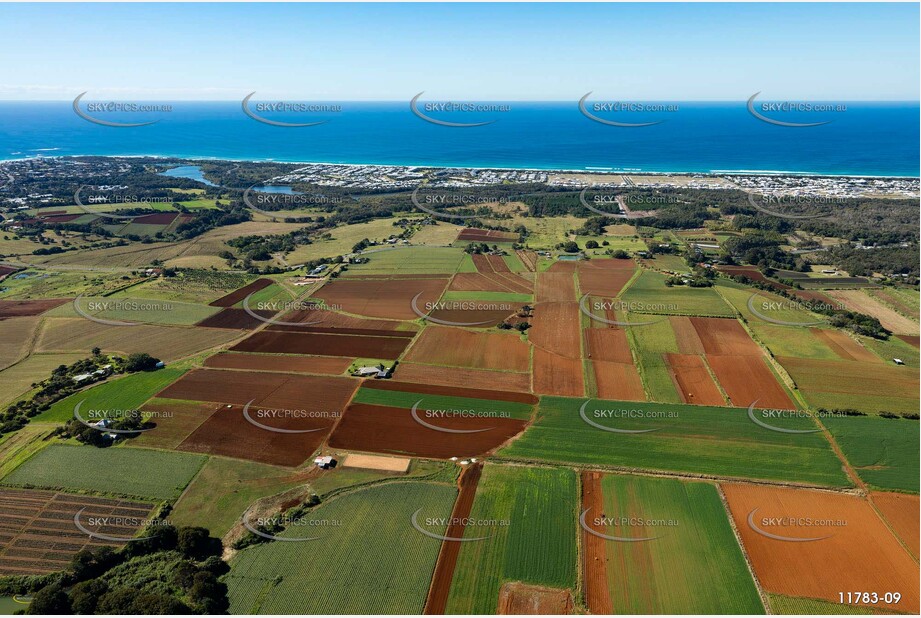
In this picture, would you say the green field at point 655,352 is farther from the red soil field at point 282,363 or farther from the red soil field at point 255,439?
the red soil field at point 282,363

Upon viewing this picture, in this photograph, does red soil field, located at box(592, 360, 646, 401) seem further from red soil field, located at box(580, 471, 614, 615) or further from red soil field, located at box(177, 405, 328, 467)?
red soil field, located at box(177, 405, 328, 467)

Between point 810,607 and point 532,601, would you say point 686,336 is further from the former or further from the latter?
point 532,601

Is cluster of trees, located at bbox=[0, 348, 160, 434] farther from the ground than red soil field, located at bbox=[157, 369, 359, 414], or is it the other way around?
cluster of trees, located at bbox=[0, 348, 160, 434]

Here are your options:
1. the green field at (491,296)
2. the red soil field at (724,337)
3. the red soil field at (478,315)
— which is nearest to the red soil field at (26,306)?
the red soil field at (478,315)

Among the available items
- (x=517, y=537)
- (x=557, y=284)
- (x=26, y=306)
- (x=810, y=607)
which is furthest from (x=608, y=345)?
(x=26, y=306)

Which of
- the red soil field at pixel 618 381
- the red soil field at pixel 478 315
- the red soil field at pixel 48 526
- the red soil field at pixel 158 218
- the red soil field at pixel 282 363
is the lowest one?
the red soil field at pixel 48 526

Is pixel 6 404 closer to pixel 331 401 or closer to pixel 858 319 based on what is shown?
pixel 331 401

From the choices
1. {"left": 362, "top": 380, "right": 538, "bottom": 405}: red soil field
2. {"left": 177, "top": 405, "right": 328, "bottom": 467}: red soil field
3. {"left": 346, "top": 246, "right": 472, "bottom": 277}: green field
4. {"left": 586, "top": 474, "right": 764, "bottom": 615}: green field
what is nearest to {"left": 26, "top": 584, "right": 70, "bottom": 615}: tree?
{"left": 177, "top": 405, "right": 328, "bottom": 467}: red soil field
